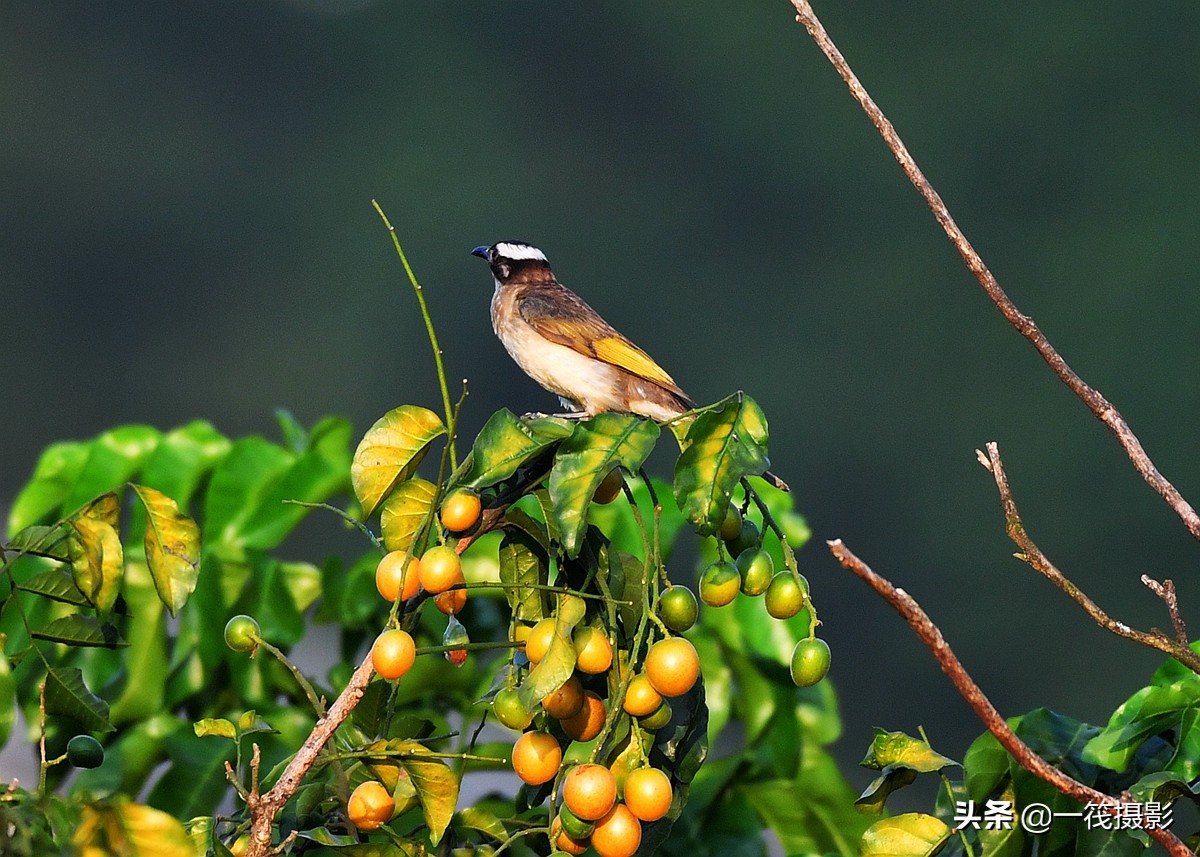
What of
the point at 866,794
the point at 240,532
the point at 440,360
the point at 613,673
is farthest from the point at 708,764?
the point at 440,360

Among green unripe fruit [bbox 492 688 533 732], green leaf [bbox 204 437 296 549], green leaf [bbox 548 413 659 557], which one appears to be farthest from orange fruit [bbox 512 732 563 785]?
green leaf [bbox 204 437 296 549]

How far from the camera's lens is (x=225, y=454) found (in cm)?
201

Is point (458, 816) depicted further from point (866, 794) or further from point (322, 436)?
point (322, 436)

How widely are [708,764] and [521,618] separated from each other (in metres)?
0.93

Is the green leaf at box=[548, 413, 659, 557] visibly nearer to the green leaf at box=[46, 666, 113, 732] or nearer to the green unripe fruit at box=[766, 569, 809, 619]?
the green unripe fruit at box=[766, 569, 809, 619]

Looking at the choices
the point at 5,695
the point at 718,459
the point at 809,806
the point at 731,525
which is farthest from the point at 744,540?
the point at 809,806

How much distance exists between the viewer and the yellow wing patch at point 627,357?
6.33 feet

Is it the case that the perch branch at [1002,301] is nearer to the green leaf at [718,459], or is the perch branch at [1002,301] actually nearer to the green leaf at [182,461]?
the green leaf at [718,459]

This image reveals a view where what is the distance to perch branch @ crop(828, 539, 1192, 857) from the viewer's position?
0.58m

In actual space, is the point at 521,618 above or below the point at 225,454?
above

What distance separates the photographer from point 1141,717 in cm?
102

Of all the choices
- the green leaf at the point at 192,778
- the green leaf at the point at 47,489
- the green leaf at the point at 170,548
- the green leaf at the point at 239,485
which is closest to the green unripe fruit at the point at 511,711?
the green leaf at the point at 170,548

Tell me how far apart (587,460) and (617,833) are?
0.69 feet

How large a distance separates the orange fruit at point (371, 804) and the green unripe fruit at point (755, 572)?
253mm
